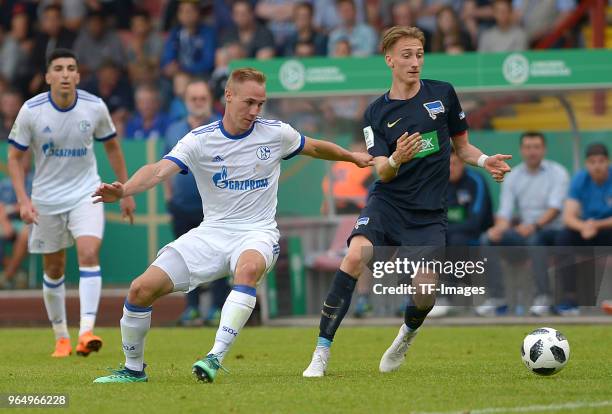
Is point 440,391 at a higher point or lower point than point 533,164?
lower

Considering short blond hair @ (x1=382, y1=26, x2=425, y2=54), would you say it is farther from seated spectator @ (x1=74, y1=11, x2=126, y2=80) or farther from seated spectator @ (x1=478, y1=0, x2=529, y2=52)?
seated spectator @ (x1=74, y1=11, x2=126, y2=80)

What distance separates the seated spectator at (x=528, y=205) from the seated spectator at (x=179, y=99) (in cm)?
519

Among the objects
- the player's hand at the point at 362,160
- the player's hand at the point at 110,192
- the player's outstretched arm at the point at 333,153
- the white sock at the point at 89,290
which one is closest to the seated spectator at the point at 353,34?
the white sock at the point at 89,290

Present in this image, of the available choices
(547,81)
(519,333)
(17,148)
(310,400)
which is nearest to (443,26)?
(547,81)

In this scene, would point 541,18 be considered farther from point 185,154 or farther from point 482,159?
point 185,154

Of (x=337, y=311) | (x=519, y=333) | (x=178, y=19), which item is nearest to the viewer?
(x=337, y=311)

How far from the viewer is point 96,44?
2081 centimetres

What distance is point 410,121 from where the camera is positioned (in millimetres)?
8859

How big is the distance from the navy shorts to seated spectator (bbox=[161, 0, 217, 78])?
10.7 meters

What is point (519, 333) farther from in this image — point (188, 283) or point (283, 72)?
point (188, 283)

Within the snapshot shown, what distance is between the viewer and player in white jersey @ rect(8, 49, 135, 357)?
11094mm

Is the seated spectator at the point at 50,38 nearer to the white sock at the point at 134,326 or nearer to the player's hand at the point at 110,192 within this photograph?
the white sock at the point at 134,326

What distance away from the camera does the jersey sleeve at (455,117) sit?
29.5 feet

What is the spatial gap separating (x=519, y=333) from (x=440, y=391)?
5.20 metres
